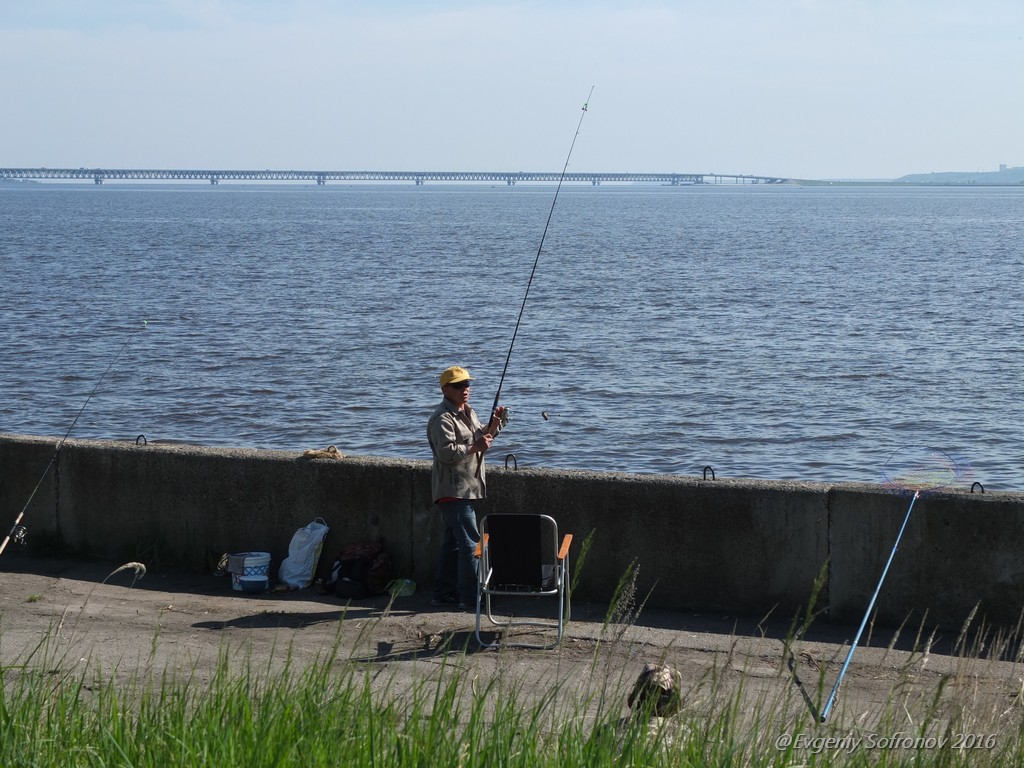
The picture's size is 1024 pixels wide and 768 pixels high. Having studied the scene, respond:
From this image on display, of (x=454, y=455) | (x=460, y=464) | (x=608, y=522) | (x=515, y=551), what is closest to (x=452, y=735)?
(x=515, y=551)

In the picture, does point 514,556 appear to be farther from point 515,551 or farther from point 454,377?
point 454,377

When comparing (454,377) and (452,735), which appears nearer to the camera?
(452,735)

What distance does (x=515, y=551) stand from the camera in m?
7.30

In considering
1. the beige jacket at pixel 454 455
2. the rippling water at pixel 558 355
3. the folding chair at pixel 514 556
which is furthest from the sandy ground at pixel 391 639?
the rippling water at pixel 558 355

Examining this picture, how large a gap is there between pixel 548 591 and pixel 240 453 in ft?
9.88

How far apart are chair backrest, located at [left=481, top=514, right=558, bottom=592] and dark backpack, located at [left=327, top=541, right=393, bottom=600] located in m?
1.34

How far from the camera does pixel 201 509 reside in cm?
909

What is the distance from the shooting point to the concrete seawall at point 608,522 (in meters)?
7.56

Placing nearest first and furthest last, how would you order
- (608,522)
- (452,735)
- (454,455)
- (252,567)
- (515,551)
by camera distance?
(452,735), (515,551), (454,455), (608,522), (252,567)

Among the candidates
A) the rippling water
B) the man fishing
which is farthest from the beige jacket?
the rippling water

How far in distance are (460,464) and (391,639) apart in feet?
3.99

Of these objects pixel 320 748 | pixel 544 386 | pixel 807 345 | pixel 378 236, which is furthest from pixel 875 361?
pixel 378 236

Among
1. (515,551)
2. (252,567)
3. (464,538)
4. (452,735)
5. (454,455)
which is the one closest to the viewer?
(452,735)

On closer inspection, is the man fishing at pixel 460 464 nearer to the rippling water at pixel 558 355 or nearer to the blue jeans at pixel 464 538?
the blue jeans at pixel 464 538
